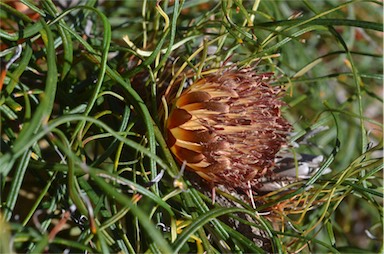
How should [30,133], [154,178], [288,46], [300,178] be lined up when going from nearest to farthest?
[30,133] < [154,178] < [300,178] < [288,46]

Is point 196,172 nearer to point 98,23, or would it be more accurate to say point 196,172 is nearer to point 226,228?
point 226,228

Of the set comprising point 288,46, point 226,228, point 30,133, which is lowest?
point 226,228

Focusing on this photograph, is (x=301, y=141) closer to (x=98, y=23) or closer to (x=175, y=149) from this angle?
(x=175, y=149)

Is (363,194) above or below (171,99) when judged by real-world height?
below

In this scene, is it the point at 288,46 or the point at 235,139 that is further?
the point at 288,46

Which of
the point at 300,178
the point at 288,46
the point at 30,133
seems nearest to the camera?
the point at 30,133

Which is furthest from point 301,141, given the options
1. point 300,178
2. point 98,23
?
point 98,23

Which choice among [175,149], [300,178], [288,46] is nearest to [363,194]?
[300,178]
